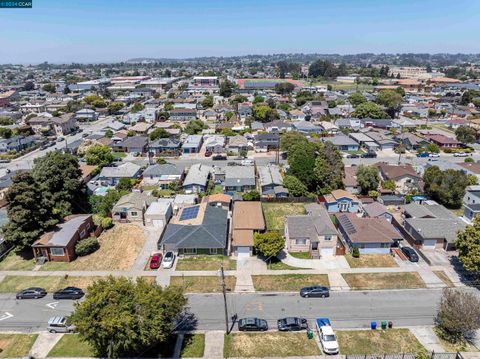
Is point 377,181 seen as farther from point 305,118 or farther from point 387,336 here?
point 305,118

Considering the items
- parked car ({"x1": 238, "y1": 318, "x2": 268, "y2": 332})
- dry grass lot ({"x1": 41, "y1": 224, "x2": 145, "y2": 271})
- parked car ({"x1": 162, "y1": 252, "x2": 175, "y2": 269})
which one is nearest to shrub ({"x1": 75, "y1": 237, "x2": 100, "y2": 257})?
dry grass lot ({"x1": 41, "y1": 224, "x2": 145, "y2": 271})

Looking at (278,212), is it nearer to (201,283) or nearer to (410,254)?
(410,254)

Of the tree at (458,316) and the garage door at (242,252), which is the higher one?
the tree at (458,316)

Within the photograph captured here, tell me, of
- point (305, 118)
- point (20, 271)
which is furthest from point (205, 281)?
point (305, 118)

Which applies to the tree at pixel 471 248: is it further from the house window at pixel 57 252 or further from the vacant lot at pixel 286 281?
the house window at pixel 57 252

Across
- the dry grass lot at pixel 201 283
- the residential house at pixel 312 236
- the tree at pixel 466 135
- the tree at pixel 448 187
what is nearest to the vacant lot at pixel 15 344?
the dry grass lot at pixel 201 283

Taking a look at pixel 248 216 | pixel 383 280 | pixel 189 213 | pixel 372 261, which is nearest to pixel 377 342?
pixel 383 280
